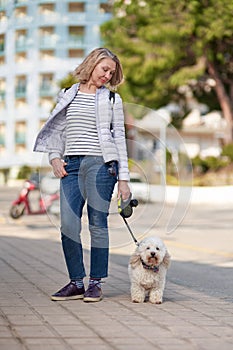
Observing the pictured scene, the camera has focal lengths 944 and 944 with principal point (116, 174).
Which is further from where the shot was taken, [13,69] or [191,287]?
[13,69]

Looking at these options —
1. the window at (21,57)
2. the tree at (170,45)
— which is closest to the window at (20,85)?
the window at (21,57)

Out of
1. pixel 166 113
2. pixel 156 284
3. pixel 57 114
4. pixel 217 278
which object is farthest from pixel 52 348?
pixel 166 113

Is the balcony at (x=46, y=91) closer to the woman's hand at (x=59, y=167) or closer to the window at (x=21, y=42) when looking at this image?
the window at (x=21, y=42)

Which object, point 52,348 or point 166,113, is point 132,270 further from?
point 166,113

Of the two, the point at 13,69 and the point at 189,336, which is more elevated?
Result: the point at 13,69

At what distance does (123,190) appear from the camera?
24.5 feet

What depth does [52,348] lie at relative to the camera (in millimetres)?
5273

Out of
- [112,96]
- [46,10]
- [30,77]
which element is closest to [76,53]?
[30,77]

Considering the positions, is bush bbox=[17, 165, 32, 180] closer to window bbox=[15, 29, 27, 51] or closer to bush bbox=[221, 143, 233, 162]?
window bbox=[15, 29, 27, 51]

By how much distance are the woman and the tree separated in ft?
112

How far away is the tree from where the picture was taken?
4162cm

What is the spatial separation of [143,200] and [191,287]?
0.99 metres

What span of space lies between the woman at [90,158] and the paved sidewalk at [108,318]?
0.38m

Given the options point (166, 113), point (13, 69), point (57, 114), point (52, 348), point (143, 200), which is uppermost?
point (13, 69)
